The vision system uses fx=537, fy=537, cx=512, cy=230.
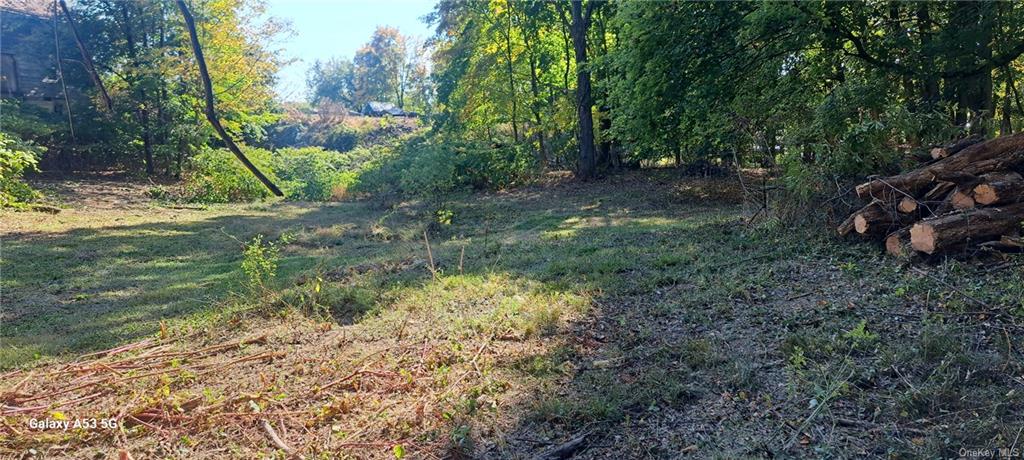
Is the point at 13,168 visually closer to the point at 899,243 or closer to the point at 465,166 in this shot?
the point at 465,166

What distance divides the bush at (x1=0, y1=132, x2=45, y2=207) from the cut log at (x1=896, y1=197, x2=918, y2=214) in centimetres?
1292

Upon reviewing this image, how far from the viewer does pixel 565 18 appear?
18.1m

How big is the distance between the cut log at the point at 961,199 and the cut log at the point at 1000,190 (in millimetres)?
57

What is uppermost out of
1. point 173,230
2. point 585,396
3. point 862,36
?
point 862,36

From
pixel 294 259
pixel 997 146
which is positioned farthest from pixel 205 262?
pixel 997 146

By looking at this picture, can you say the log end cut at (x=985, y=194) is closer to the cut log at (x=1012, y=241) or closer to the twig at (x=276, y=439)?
the cut log at (x=1012, y=241)

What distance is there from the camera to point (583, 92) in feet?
54.5

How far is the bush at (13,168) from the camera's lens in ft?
32.0

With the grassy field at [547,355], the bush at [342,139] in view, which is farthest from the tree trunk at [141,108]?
the grassy field at [547,355]

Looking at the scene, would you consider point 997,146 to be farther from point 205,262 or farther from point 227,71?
point 227,71

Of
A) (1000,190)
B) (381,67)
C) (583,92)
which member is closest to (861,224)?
(1000,190)

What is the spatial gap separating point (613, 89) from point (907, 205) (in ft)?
25.4

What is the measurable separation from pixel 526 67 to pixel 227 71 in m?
11.2

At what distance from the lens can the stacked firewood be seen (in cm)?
434
